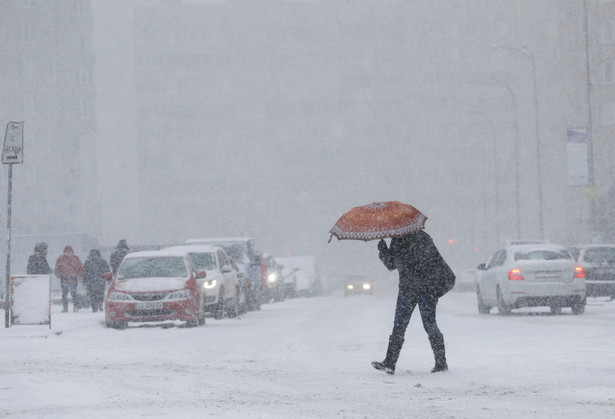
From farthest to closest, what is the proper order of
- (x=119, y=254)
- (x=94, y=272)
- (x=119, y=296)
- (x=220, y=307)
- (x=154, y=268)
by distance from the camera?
(x=94, y=272)
(x=119, y=254)
(x=220, y=307)
(x=154, y=268)
(x=119, y=296)

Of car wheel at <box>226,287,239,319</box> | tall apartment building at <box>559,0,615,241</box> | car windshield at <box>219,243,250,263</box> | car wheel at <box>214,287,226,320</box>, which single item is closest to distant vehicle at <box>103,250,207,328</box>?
car wheel at <box>214,287,226,320</box>

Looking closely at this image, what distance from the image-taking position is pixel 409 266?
1282 centimetres

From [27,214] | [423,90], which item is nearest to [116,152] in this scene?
[423,90]

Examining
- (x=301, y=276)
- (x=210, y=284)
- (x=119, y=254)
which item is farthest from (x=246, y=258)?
(x=301, y=276)

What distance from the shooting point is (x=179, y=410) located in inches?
368

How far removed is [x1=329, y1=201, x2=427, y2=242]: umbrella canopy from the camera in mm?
12398

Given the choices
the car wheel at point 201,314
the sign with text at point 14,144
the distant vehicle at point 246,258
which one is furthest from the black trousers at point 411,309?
the distant vehicle at point 246,258

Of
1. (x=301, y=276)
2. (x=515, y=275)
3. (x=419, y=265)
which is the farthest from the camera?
(x=301, y=276)

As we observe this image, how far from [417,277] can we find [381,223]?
2.46ft

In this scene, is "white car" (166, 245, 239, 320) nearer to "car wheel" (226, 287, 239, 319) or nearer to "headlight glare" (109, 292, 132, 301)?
"car wheel" (226, 287, 239, 319)

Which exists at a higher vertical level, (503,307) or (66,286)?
(66,286)

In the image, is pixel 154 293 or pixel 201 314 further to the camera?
pixel 201 314

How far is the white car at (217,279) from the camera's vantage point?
26.4m

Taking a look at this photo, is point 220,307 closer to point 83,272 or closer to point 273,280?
point 83,272
